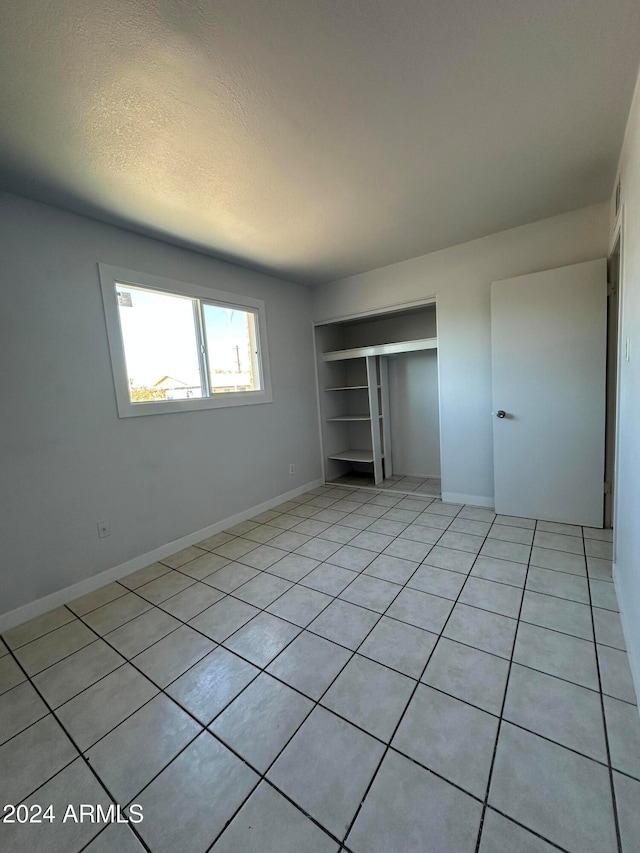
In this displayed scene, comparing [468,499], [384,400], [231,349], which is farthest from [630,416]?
[231,349]

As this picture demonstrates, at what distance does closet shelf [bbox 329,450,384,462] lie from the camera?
433 cm

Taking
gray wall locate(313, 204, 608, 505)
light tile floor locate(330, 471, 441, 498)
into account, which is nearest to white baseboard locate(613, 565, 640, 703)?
gray wall locate(313, 204, 608, 505)

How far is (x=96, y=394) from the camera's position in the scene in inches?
92.7

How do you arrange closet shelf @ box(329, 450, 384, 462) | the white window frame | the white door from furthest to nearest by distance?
1. closet shelf @ box(329, 450, 384, 462)
2. the white door
3. the white window frame

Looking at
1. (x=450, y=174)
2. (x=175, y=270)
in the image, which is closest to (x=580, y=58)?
(x=450, y=174)

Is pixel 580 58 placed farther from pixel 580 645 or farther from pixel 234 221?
pixel 580 645

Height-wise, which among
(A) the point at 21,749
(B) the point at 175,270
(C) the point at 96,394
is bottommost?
(A) the point at 21,749

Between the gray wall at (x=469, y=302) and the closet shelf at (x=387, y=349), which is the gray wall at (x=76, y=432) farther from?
the gray wall at (x=469, y=302)

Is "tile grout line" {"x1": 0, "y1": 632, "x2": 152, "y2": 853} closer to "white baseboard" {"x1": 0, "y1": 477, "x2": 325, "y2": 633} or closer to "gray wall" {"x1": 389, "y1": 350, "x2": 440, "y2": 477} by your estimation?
"white baseboard" {"x1": 0, "y1": 477, "x2": 325, "y2": 633}

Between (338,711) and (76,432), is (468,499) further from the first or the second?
(76,432)

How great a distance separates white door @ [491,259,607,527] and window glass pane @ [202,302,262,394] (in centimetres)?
235

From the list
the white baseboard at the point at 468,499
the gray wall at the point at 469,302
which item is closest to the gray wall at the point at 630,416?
the gray wall at the point at 469,302

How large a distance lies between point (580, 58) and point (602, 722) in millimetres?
2561

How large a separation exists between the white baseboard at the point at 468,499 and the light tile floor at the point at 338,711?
0.94 meters
